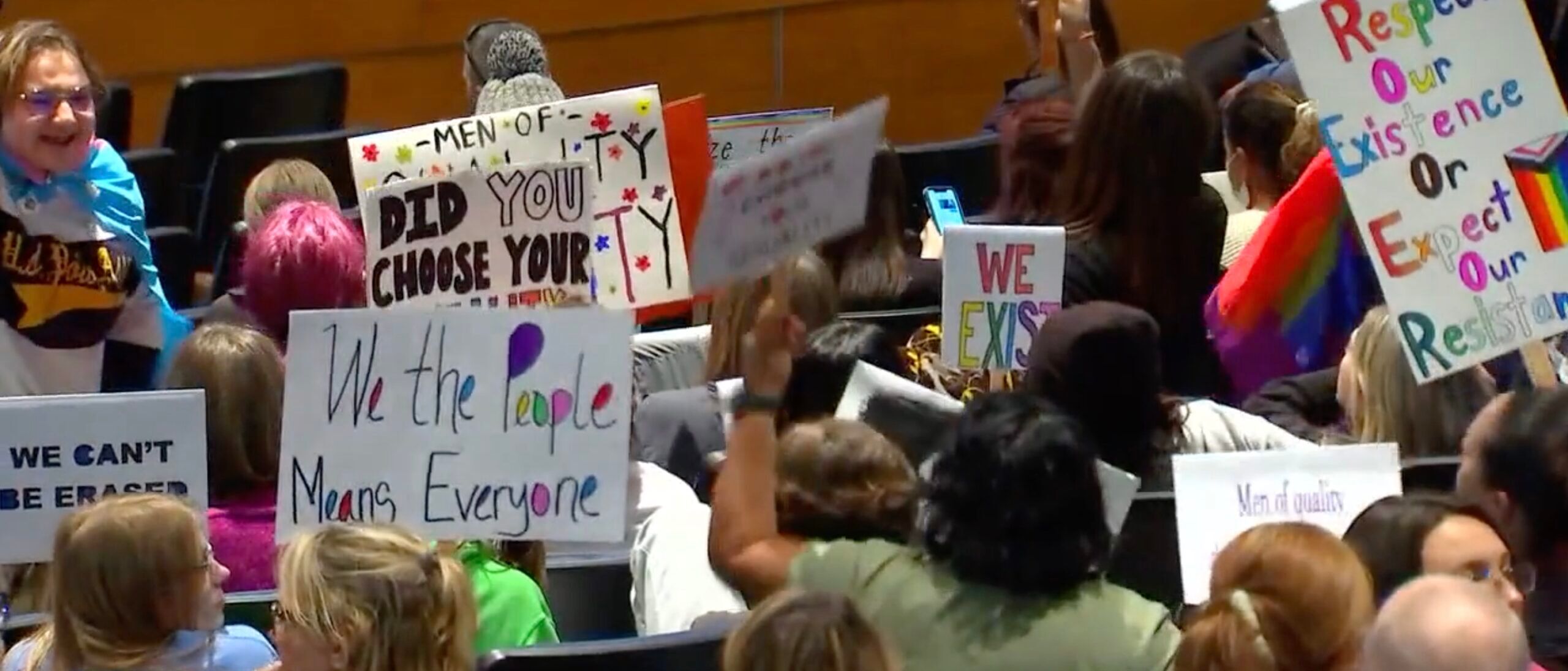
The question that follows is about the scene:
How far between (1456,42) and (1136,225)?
1.04 meters

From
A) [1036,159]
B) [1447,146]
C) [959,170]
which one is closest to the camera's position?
[1447,146]

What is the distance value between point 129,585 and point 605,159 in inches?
87.3

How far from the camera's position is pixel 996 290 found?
4.74 m

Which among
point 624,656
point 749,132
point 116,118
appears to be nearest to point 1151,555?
point 624,656

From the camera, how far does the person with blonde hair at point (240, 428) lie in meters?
3.84

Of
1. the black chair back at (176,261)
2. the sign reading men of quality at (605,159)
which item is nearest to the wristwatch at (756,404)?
the sign reading men of quality at (605,159)

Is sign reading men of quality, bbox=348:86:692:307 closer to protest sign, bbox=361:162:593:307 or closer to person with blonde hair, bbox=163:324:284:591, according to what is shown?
protest sign, bbox=361:162:593:307

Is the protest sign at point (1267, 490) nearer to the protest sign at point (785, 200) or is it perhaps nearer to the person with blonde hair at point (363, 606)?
the protest sign at point (785, 200)

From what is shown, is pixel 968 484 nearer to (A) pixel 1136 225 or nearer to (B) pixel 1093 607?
(B) pixel 1093 607

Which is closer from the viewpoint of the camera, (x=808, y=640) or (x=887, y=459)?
(x=808, y=640)

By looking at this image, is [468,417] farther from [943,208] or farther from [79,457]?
[943,208]

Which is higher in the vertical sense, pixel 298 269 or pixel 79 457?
pixel 298 269

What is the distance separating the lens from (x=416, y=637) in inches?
115

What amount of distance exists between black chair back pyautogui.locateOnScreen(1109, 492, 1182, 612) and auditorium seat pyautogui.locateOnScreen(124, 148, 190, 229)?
4358 mm
